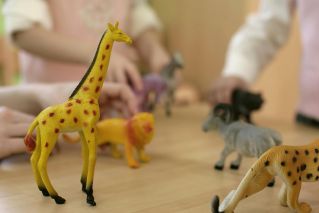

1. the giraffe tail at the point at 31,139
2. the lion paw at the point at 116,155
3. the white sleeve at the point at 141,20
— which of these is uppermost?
the white sleeve at the point at 141,20

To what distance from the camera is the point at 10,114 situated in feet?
2.08

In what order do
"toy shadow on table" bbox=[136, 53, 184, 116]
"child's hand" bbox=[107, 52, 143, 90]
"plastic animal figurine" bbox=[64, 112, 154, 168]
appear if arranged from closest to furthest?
"plastic animal figurine" bbox=[64, 112, 154, 168] < "child's hand" bbox=[107, 52, 143, 90] < "toy shadow on table" bbox=[136, 53, 184, 116]

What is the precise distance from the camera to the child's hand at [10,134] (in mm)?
615

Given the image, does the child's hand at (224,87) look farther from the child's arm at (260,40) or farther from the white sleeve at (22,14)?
the white sleeve at (22,14)

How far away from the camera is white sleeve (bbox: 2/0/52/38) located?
3.25 feet

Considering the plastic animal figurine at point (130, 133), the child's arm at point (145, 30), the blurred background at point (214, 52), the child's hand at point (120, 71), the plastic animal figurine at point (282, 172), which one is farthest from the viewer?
the blurred background at point (214, 52)

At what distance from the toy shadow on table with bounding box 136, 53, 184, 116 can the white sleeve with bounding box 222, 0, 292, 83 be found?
0.57 ft

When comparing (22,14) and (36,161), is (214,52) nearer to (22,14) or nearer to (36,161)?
(22,14)

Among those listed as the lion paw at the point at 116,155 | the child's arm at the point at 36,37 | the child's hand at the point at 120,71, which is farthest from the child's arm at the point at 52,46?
the lion paw at the point at 116,155

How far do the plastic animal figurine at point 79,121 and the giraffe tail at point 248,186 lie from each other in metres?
0.13

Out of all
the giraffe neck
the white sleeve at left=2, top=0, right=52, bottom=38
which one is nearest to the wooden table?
the giraffe neck

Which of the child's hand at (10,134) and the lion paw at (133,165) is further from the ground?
the child's hand at (10,134)

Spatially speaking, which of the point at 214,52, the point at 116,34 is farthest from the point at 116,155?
the point at 214,52

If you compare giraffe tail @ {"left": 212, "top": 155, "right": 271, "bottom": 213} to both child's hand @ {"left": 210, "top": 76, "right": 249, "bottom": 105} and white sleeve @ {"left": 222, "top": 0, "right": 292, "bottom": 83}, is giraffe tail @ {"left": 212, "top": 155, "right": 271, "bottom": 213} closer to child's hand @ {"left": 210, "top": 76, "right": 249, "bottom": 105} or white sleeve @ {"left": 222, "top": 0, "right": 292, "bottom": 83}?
child's hand @ {"left": 210, "top": 76, "right": 249, "bottom": 105}
